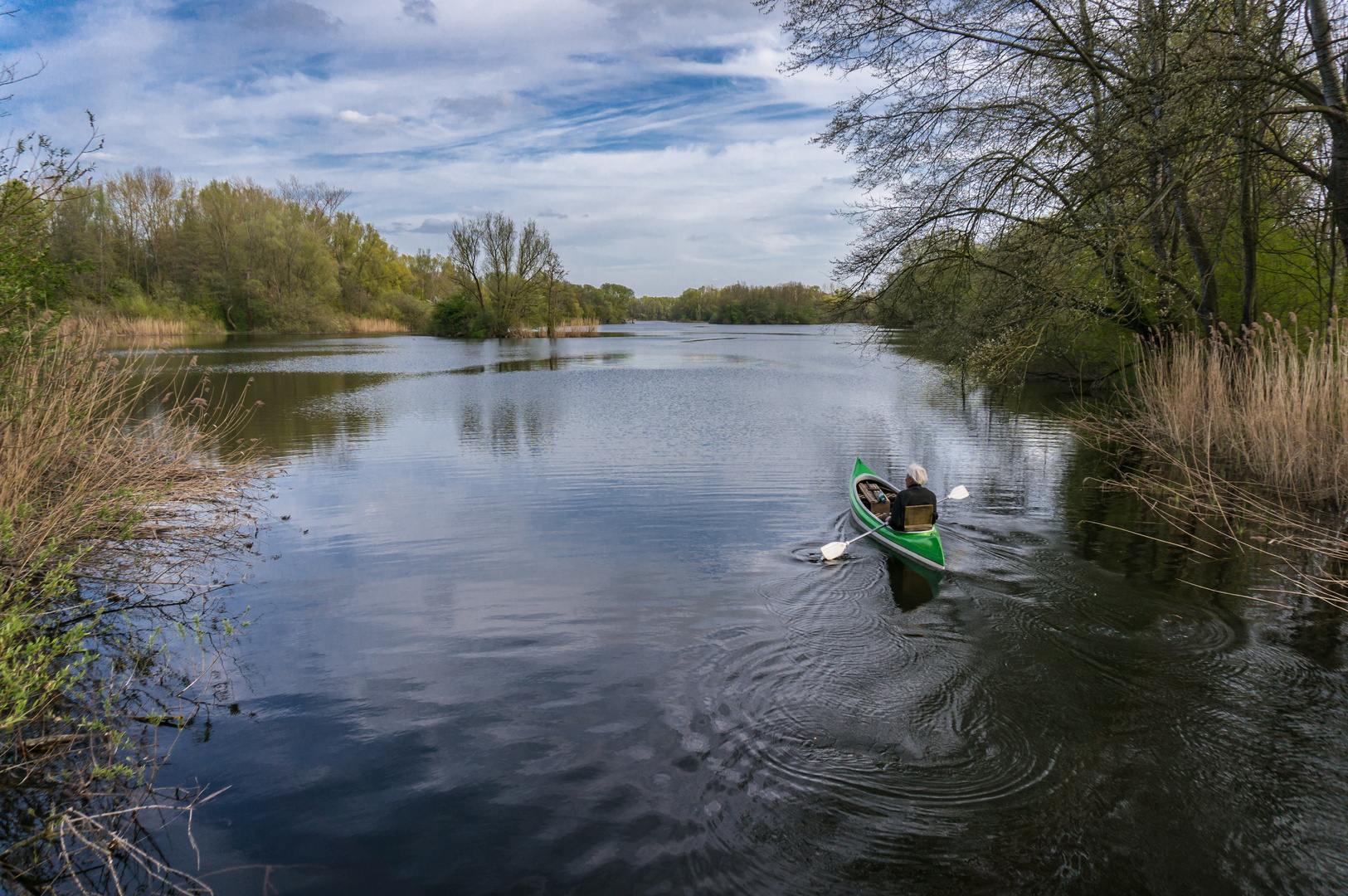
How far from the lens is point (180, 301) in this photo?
5216 cm

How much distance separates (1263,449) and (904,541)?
5394 mm

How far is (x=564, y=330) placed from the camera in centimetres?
7038

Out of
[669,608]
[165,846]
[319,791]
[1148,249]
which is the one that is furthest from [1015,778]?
[1148,249]

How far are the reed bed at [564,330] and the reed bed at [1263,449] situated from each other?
5404cm

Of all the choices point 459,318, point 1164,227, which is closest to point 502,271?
point 459,318

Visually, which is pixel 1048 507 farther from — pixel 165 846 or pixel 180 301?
pixel 180 301

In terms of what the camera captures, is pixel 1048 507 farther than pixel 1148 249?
No

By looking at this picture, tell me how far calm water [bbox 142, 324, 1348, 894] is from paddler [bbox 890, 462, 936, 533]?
0.74 meters

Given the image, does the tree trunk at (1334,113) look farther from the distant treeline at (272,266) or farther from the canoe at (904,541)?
the distant treeline at (272,266)

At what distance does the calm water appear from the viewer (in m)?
3.71

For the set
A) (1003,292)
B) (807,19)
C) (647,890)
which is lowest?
(647,890)

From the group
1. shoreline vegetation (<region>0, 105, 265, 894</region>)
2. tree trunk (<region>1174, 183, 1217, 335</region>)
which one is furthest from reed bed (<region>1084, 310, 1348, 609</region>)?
shoreline vegetation (<region>0, 105, 265, 894</region>)

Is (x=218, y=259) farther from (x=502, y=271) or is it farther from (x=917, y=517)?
(x=917, y=517)

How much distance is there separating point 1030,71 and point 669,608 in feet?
33.8
